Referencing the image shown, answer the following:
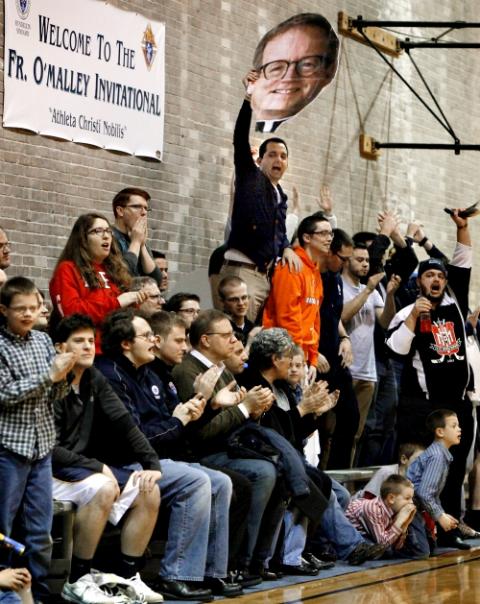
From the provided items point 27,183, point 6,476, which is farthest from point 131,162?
point 6,476

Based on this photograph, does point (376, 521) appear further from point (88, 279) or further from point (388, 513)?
point (88, 279)

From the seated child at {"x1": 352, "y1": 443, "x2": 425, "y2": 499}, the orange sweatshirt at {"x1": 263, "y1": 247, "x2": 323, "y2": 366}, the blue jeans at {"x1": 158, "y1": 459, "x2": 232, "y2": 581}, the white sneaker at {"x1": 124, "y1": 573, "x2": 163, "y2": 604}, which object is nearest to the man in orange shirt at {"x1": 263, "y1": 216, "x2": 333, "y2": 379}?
the orange sweatshirt at {"x1": 263, "y1": 247, "x2": 323, "y2": 366}

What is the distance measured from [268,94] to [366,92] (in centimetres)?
246

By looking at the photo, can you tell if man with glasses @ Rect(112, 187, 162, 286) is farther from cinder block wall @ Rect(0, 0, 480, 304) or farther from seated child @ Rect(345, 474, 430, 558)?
seated child @ Rect(345, 474, 430, 558)

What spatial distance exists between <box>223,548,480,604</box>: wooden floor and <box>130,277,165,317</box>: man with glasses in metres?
1.73

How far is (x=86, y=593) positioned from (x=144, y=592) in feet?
1.17

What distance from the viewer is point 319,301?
888 cm

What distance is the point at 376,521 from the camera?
26.7ft

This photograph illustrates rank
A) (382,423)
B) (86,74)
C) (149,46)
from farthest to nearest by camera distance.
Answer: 1. (382,423)
2. (149,46)
3. (86,74)

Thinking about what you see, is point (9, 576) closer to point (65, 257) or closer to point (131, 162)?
point (65, 257)

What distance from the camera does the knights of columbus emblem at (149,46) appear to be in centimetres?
938

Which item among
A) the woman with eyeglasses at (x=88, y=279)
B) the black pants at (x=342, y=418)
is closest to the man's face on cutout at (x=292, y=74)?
the black pants at (x=342, y=418)

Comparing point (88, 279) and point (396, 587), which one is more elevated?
point (88, 279)

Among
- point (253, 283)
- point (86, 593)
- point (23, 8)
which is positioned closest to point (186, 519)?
point (86, 593)
